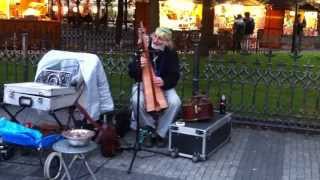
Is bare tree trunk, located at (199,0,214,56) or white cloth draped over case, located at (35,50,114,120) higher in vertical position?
bare tree trunk, located at (199,0,214,56)

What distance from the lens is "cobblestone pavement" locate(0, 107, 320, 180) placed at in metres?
5.74

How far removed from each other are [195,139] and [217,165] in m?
0.38

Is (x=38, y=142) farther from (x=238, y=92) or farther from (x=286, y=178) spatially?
(x=238, y=92)

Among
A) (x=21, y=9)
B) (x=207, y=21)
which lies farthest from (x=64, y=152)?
(x=21, y=9)

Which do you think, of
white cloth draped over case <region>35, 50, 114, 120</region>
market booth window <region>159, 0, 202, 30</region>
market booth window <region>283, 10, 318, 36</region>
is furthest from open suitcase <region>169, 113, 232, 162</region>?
market booth window <region>283, 10, 318, 36</region>

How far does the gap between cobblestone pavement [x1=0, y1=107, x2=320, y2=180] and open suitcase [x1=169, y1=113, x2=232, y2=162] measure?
92 millimetres

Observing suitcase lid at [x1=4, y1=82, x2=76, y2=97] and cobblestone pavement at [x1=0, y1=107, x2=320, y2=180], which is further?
cobblestone pavement at [x1=0, y1=107, x2=320, y2=180]

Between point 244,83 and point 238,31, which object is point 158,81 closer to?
point 244,83

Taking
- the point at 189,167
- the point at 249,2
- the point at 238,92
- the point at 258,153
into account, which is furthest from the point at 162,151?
the point at 249,2

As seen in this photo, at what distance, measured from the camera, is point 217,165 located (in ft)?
20.2

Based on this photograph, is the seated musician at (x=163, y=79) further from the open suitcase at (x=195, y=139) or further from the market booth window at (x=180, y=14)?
the market booth window at (x=180, y=14)

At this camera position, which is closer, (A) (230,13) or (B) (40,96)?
(B) (40,96)

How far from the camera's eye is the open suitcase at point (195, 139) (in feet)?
20.3

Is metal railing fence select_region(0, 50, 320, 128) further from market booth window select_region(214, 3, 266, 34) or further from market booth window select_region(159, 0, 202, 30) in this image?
market booth window select_region(214, 3, 266, 34)
